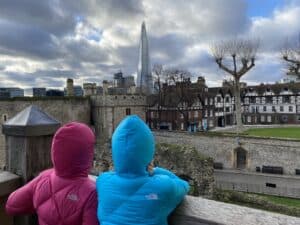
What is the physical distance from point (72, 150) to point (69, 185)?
222 millimetres

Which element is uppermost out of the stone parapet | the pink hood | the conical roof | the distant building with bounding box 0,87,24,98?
the distant building with bounding box 0,87,24,98

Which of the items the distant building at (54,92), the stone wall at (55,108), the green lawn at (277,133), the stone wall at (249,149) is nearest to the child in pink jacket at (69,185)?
the stone wall at (55,108)

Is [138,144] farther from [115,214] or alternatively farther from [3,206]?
[3,206]

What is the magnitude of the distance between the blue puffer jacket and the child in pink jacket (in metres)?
0.14

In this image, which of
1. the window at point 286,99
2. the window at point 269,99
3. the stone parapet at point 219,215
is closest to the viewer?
the stone parapet at point 219,215

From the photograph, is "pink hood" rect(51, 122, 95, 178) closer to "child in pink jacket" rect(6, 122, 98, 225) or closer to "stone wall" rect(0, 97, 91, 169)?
"child in pink jacket" rect(6, 122, 98, 225)

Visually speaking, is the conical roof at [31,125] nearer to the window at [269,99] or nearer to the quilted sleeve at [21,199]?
the quilted sleeve at [21,199]

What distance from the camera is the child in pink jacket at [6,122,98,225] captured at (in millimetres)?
1722

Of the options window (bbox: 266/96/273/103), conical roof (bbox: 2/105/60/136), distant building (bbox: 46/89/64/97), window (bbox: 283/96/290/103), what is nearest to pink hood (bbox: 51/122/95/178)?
conical roof (bbox: 2/105/60/136)

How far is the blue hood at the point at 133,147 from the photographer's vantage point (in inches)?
60.6

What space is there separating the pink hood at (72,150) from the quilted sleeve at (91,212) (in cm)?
16

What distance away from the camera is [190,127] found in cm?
3956

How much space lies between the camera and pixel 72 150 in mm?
1723

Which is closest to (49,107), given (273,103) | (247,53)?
(247,53)
